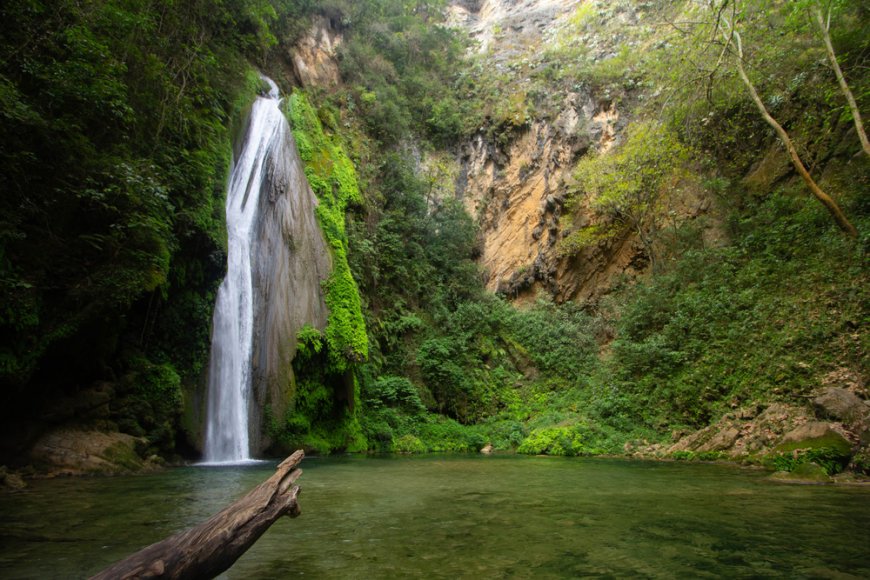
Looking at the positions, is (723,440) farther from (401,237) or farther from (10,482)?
(401,237)

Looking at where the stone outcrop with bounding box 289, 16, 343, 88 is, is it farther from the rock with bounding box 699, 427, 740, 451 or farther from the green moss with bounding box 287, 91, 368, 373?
the rock with bounding box 699, 427, 740, 451

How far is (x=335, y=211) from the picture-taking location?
14969 millimetres

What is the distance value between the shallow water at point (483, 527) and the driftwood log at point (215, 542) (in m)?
0.55

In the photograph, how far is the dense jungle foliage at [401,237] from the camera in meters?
6.64

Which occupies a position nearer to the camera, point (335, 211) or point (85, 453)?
point (85, 453)

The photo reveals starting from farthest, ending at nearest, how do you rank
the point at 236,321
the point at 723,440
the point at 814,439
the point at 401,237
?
the point at 401,237
the point at 236,321
the point at 723,440
the point at 814,439

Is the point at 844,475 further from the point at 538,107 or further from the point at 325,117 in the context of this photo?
the point at 538,107

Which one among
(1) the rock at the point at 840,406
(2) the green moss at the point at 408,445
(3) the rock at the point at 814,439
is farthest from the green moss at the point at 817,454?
(2) the green moss at the point at 408,445

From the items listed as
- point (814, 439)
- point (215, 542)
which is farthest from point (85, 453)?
point (814, 439)

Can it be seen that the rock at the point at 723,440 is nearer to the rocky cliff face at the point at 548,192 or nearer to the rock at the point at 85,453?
the rocky cliff face at the point at 548,192

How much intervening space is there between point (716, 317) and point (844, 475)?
23.7 ft

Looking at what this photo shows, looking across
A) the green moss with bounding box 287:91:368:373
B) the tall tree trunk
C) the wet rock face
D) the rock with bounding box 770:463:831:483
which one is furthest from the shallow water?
the tall tree trunk

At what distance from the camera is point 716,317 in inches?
496

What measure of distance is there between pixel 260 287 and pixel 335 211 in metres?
4.06
